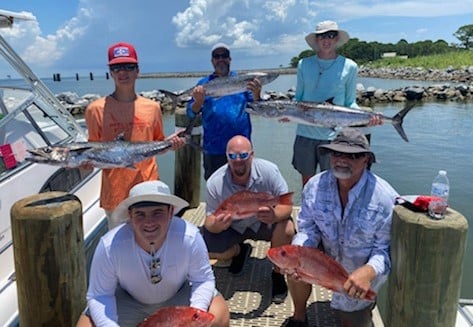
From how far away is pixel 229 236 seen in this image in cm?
381

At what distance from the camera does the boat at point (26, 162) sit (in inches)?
126

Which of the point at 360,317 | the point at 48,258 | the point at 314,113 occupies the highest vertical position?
the point at 314,113

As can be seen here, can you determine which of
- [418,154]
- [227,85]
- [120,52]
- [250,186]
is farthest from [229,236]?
[418,154]

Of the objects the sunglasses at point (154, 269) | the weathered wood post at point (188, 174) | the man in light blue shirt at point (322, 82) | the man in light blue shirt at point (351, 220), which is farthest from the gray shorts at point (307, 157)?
the sunglasses at point (154, 269)

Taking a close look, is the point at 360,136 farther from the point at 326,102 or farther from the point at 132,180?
the point at 132,180

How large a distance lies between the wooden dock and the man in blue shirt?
1.18 metres

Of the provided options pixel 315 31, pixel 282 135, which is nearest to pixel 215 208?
pixel 315 31

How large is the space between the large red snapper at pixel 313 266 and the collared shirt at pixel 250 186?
3.42 ft

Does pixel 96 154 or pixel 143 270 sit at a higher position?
pixel 96 154

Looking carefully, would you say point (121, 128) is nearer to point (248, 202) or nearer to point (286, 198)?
point (248, 202)

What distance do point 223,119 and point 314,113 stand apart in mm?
915

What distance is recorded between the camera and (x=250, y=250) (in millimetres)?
4559

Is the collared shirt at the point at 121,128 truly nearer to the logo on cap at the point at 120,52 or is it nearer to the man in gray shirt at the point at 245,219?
the logo on cap at the point at 120,52

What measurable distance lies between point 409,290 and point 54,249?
2.06 meters
